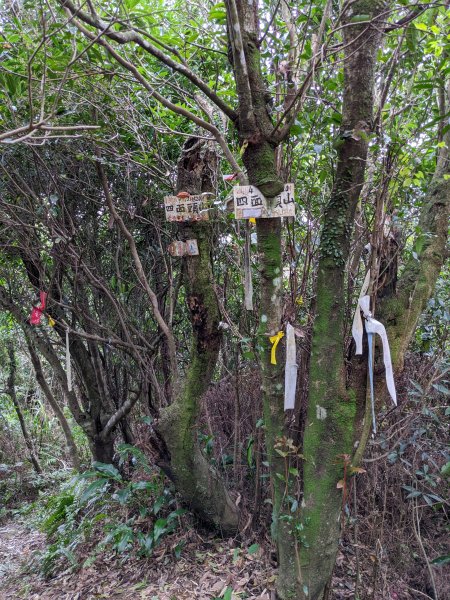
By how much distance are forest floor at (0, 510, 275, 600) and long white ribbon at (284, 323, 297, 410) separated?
108cm

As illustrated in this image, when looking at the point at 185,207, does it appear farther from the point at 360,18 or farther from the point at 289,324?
the point at 360,18

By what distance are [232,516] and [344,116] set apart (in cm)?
273

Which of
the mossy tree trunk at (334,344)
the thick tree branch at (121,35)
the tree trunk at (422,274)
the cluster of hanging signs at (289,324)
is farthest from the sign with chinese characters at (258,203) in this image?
the tree trunk at (422,274)

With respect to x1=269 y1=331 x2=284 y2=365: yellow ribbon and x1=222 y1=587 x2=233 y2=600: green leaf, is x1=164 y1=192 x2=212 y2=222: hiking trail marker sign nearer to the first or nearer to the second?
x1=269 y1=331 x2=284 y2=365: yellow ribbon

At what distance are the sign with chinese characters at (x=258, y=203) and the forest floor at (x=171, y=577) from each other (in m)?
1.98

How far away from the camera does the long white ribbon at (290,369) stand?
2.08 meters

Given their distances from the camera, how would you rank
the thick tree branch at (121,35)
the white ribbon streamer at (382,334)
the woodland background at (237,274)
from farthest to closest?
1. the woodland background at (237,274)
2. the white ribbon streamer at (382,334)
3. the thick tree branch at (121,35)

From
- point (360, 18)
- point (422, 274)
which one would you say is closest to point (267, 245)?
point (422, 274)

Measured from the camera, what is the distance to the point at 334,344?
6.68 ft

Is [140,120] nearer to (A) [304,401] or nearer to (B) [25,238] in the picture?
(B) [25,238]

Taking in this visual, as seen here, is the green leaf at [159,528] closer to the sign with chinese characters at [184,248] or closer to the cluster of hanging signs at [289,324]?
the cluster of hanging signs at [289,324]

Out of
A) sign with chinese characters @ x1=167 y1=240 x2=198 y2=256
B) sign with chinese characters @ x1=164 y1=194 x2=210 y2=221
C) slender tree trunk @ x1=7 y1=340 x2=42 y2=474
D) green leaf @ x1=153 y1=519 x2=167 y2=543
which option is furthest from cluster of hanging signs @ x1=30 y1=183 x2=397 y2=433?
slender tree trunk @ x1=7 y1=340 x2=42 y2=474

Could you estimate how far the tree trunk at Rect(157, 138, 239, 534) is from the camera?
9.06ft

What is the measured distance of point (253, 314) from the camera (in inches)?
A: 122
